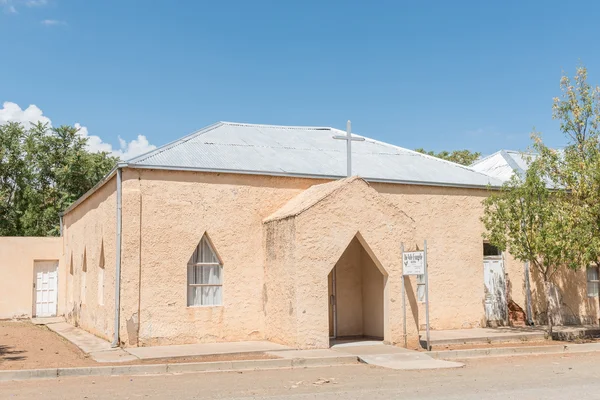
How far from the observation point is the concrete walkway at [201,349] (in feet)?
44.1

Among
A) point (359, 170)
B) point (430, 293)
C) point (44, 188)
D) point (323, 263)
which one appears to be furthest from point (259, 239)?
point (44, 188)

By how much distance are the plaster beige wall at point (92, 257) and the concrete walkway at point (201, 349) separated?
5.72 feet

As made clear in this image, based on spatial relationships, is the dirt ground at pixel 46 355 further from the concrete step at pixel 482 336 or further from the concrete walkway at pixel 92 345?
the concrete step at pixel 482 336

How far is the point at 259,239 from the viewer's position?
16422 mm

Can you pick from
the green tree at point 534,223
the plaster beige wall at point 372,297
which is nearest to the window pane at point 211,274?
the plaster beige wall at point 372,297

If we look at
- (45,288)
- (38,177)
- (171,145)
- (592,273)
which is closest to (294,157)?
(171,145)

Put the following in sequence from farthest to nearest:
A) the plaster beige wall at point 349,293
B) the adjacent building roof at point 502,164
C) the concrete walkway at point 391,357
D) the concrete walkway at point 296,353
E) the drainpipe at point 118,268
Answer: the adjacent building roof at point 502,164, the plaster beige wall at point 349,293, the drainpipe at point 118,268, the concrete walkway at point 296,353, the concrete walkway at point 391,357

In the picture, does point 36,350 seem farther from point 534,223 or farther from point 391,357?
point 534,223

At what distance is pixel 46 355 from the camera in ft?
45.4

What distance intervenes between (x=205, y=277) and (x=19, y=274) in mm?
11937

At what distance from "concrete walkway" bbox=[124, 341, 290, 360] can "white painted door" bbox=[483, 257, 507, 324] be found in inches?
280

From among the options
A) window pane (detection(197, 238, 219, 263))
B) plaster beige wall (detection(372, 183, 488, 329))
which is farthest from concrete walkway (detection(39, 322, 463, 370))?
plaster beige wall (detection(372, 183, 488, 329))

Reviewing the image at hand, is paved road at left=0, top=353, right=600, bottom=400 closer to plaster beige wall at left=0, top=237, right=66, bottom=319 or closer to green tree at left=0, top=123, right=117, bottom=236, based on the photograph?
plaster beige wall at left=0, top=237, right=66, bottom=319

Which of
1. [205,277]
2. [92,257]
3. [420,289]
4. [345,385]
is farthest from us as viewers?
[92,257]
